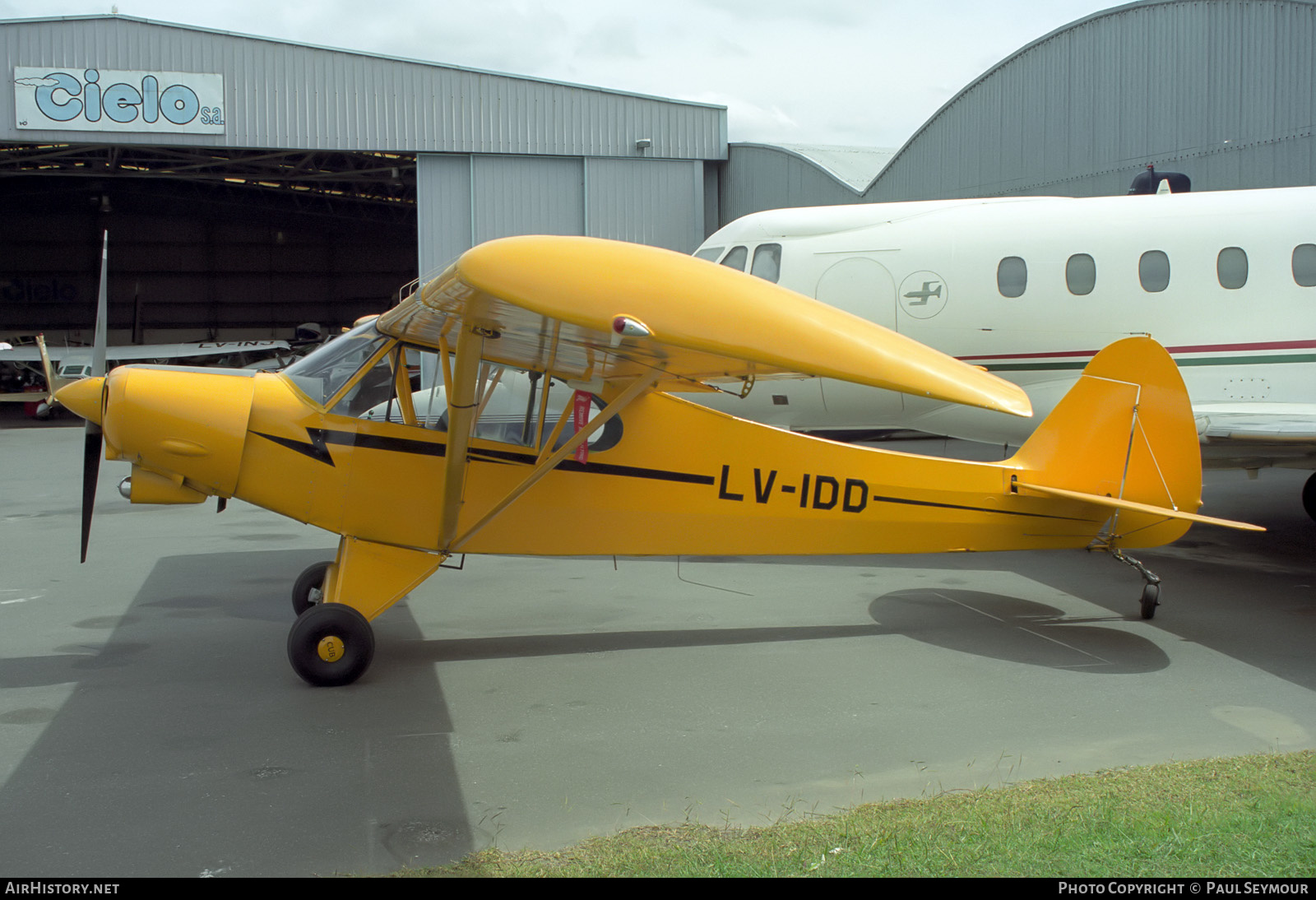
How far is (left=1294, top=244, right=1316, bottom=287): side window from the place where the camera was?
8.69m

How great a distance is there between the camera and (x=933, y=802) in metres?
4.15

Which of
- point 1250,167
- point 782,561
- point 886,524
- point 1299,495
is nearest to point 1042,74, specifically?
point 1250,167

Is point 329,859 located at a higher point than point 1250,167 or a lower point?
lower

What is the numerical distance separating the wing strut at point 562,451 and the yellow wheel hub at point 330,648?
82 cm

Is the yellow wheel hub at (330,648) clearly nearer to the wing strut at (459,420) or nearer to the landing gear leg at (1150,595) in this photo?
the wing strut at (459,420)

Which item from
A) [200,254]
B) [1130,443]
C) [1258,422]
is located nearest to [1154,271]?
[1258,422]

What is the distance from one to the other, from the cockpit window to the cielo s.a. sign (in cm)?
2155

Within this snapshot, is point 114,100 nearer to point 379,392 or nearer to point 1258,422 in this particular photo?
point 379,392

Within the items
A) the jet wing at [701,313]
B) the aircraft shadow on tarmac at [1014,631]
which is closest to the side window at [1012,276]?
the aircraft shadow on tarmac at [1014,631]

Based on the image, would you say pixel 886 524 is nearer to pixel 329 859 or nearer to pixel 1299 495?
pixel 329 859

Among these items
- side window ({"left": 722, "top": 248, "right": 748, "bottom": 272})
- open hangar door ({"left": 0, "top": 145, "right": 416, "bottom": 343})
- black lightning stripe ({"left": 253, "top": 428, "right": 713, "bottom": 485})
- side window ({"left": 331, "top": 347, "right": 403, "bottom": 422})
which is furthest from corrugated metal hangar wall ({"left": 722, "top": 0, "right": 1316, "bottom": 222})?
open hangar door ({"left": 0, "top": 145, "right": 416, "bottom": 343})

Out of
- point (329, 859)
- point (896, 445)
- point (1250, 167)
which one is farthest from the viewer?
point (896, 445)

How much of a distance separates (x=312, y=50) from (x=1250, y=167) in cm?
2095

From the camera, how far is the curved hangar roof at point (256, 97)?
23500mm
